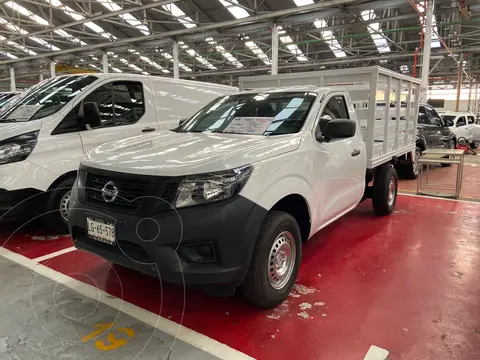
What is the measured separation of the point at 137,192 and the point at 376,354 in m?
1.77

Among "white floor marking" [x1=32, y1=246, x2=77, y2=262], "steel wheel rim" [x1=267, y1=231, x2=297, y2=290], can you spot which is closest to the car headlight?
"steel wheel rim" [x1=267, y1=231, x2=297, y2=290]

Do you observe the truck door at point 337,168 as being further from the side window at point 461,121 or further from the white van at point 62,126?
the side window at point 461,121

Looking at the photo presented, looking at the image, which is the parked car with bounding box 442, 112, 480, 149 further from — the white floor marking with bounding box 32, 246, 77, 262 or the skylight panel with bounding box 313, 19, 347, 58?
the white floor marking with bounding box 32, 246, 77, 262

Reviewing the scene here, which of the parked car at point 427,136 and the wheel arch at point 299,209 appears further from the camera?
the parked car at point 427,136

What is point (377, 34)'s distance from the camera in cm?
1414

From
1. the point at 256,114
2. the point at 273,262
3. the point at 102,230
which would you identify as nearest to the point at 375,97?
the point at 256,114

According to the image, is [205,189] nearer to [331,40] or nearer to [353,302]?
[353,302]

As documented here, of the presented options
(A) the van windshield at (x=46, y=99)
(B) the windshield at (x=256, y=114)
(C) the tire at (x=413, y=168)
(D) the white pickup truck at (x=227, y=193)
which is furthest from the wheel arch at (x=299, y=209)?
(C) the tire at (x=413, y=168)

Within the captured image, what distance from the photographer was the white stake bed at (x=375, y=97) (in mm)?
4406

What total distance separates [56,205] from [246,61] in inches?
745

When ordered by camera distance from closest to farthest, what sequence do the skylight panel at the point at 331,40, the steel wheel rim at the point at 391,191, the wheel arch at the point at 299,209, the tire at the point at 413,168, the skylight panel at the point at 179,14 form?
the wheel arch at the point at 299,209 → the steel wheel rim at the point at 391,191 → the tire at the point at 413,168 → the skylight panel at the point at 179,14 → the skylight panel at the point at 331,40

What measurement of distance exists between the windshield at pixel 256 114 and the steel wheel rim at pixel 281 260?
0.88m

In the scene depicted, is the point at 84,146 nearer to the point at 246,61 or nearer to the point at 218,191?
the point at 218,191

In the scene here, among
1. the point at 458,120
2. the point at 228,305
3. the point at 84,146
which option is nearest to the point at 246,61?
the point at 458,120
